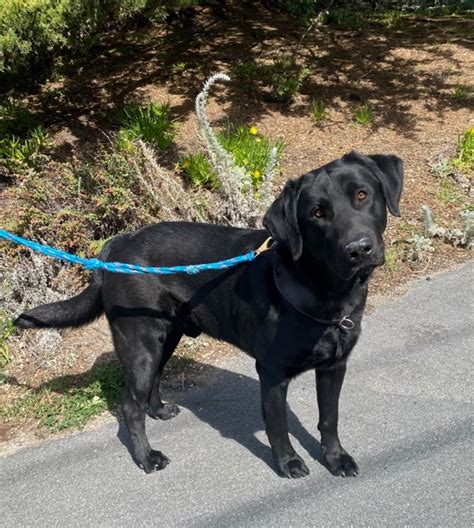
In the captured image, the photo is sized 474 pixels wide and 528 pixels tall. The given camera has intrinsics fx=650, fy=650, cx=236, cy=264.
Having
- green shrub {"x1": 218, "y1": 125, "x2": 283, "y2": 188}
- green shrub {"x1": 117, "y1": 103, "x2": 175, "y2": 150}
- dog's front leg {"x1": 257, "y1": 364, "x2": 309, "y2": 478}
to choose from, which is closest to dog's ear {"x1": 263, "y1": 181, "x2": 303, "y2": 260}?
dog's front leg {"x1": 257, "y1": 364, "x2": 309, "y2": 478}

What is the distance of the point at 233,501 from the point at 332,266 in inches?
52.3

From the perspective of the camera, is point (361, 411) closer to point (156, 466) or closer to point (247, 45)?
point (156, 466)

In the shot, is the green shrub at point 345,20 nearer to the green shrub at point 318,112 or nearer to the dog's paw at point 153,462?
the green shrub at point 318,112

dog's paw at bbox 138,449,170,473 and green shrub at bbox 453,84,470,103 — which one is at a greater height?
green shrub at bbox 453,84,470,103

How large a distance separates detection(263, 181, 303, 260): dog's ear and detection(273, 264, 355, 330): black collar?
18 cm

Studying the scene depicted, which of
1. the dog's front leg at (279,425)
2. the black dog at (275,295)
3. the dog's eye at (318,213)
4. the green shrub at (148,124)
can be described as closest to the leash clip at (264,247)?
the black dog at (275,295)

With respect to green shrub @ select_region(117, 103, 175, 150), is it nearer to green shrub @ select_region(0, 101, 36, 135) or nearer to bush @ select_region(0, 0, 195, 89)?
green shrub @ select_region(0, 101, 36, 135)

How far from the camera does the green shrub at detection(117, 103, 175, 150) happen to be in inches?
260

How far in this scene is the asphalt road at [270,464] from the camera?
3.12 meters


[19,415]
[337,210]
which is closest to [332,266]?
[337,210]

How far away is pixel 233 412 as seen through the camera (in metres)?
3.95

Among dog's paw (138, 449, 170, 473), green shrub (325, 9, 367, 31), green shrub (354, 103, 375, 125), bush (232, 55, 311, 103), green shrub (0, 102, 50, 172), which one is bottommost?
dog's paw (138, 449, 170, 473)

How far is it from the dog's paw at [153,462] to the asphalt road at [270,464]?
0.04m

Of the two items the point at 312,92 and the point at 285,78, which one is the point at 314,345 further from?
the point at 312,92
